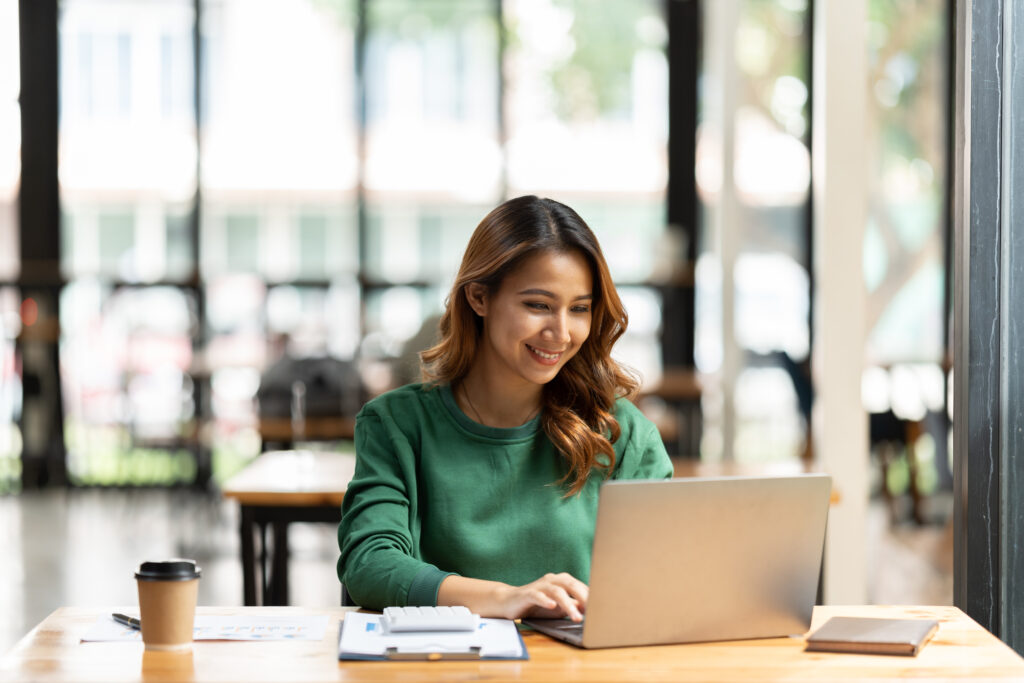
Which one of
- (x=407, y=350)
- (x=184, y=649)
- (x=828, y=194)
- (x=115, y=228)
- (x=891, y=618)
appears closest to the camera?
(x=184, y=649)

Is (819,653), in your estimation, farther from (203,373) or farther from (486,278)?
(203,373)

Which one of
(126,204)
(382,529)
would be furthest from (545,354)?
(126,204)

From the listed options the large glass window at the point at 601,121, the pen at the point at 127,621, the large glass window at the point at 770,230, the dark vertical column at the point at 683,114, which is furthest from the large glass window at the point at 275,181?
the pen at the point at 127,621

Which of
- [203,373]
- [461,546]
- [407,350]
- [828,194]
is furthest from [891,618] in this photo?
[203,373]

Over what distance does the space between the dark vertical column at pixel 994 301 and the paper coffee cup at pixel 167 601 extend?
1.31m

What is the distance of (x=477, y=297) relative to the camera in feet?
6.48

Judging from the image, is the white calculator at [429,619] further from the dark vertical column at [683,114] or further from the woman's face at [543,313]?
the dark vertical column at [683,114]

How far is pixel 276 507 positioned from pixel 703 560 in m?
1.86

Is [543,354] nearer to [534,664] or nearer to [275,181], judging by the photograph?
[534,664]

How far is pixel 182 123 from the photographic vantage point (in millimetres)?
7754

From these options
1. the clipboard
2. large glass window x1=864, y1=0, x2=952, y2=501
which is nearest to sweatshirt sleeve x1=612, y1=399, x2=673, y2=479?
the clipboard

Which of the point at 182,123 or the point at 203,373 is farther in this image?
the point at 182,123

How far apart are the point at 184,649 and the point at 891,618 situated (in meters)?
0.95

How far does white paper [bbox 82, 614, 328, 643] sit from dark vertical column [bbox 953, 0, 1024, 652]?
1133 millimetres
